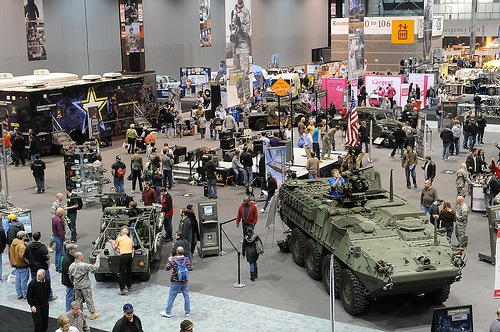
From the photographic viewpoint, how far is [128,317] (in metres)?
10.4

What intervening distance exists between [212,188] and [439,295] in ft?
34.5

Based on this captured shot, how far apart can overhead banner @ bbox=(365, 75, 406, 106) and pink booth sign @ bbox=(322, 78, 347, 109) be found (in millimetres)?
1824

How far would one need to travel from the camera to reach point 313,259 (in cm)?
1512

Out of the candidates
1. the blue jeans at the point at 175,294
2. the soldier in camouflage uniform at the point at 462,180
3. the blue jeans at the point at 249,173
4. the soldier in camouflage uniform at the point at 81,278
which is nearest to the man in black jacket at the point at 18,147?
the blue jeans at the point at 249,173

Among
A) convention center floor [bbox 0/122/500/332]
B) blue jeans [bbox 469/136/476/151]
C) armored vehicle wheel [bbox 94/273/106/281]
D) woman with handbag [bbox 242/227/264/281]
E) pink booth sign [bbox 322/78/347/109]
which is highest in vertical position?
pink booth sign [bbox 322/78/347/109]

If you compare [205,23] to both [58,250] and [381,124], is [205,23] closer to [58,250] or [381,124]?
[381,124]

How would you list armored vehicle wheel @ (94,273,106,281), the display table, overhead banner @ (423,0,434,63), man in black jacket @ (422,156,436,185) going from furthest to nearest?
overhead banner @ (423,0,434,63) → man in black jacket @ (422,156,436,185) → the display table → armored vehicle wheel @ (94,273,106,281)

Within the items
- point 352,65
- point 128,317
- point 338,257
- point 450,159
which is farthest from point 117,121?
point 128,317

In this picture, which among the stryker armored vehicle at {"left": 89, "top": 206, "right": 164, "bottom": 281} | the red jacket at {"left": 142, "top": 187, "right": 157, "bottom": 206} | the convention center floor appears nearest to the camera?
the convention center floor

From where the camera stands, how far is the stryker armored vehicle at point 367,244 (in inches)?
487

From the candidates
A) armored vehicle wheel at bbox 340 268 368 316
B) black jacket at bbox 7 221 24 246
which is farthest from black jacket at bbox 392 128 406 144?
black jacket at bbox 7 221 24 246

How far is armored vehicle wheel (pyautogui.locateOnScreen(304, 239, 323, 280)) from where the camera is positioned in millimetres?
14953

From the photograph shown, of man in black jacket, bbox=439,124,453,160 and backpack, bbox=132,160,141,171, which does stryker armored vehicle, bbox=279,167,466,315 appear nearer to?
backpack, bbox=132,160,141,171

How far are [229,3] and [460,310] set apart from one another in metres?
24.5
